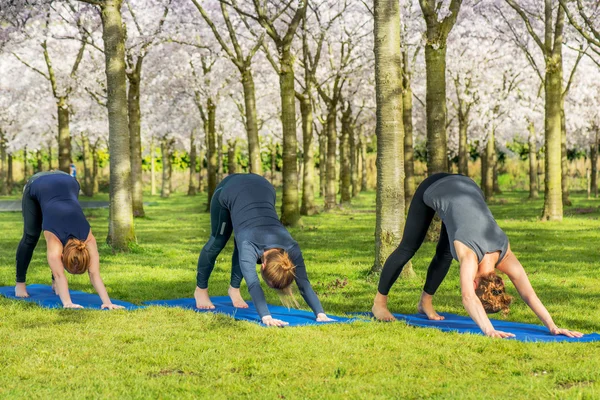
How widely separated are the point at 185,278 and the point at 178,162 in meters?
73.0

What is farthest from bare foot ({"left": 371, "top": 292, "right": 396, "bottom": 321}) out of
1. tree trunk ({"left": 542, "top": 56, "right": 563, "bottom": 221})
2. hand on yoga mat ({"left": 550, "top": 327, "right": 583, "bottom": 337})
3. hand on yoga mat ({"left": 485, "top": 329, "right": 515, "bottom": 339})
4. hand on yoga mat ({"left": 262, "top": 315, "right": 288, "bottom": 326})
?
tree trunk ({"left": 542, "top": 56, "right": 563, "bottom": 221})

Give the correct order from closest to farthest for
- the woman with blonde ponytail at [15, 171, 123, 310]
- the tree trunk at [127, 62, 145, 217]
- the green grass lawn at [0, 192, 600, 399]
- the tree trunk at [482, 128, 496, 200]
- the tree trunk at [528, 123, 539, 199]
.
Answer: the green grass lawn at [0, 192, 600, 399] → the woman with blonde ponytail at [15, 171, 123, 310] → the tree trunk at [127, 62, 145, 217] → the tree trunk at [482, 128, 496, 200] → the tree trunk at [528, 123, 539, 199]

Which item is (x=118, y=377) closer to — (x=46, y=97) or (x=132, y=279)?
(x=132, y=279)

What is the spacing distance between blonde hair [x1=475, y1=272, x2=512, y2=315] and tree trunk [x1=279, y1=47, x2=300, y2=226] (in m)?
13.4

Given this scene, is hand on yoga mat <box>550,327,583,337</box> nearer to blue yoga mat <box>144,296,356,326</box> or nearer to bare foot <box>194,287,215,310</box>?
blue yoga mat <box>144,296,356,326</box>

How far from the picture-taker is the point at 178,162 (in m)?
84.4

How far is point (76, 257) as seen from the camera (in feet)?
28.7

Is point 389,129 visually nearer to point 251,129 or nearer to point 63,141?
point 251,129

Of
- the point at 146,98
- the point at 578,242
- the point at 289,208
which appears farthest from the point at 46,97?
the point at 578,242

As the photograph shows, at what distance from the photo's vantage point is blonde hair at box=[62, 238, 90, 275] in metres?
8.73

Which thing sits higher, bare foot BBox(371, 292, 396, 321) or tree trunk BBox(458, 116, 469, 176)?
tree trunk BBox(458, 116, 469, 176)

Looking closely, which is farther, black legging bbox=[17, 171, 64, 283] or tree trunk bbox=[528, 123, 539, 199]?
tree trunk bbox=[528, 123, 539, 199]

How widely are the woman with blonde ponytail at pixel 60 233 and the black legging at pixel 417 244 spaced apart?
132 inches

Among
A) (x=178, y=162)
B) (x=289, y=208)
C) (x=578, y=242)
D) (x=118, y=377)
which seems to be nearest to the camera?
(x=118, y=377)
